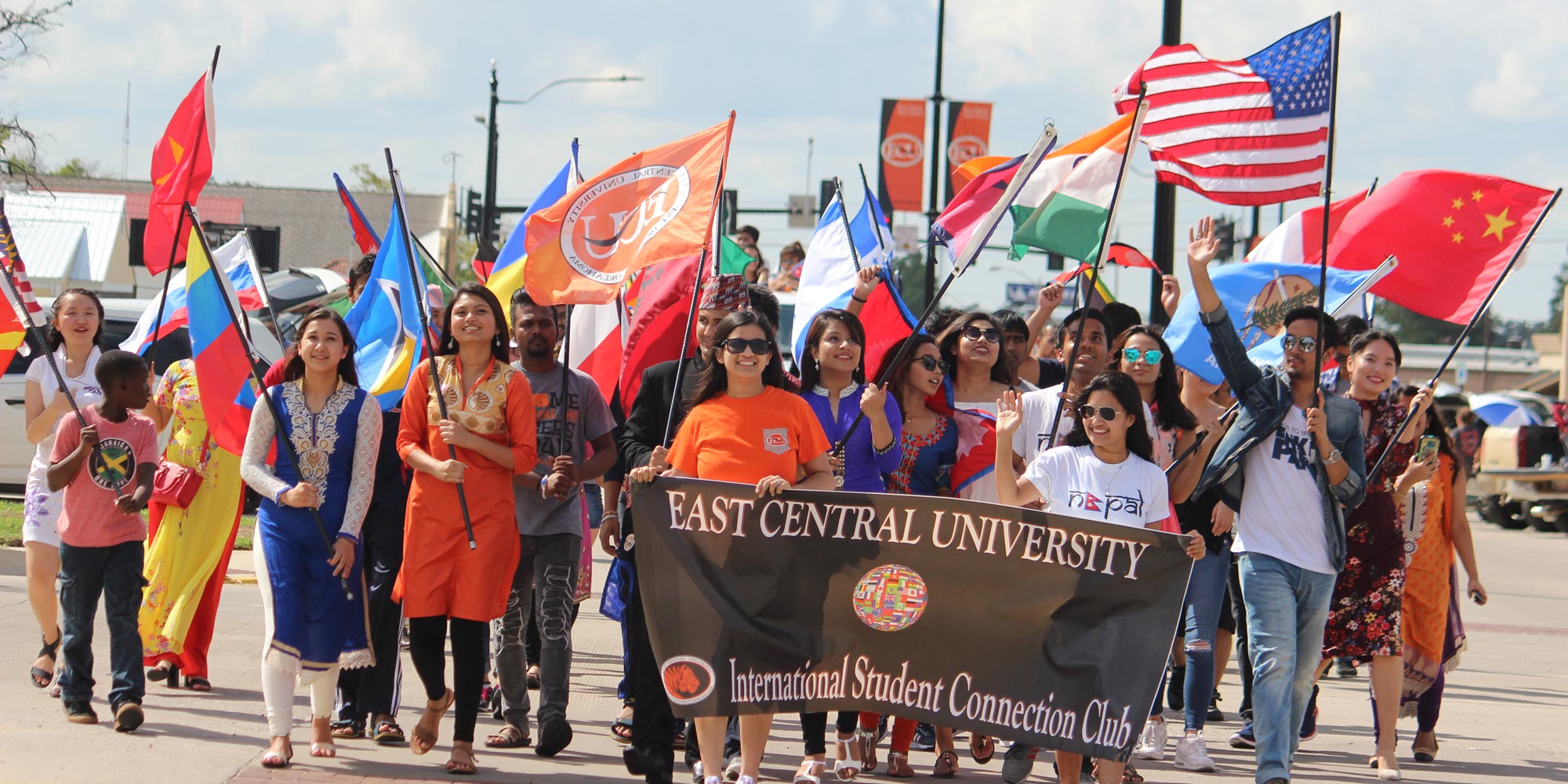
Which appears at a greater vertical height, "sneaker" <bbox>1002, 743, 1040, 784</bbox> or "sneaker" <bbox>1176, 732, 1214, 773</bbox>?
"sneaker" <bbox>1002, 743, 1040, 784</bbox>

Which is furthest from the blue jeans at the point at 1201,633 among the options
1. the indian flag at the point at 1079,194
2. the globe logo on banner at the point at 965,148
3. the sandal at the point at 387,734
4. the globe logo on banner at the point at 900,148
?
the globe logo on banner at the point at 900,148

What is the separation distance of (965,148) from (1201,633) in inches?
654

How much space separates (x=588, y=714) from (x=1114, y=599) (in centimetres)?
302

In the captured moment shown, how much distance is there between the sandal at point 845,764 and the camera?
654 cm

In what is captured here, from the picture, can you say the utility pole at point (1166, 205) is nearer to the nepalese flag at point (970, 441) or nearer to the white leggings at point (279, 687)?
the nepalese flag at point (970, 441)

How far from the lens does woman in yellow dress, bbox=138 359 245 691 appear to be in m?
7.71

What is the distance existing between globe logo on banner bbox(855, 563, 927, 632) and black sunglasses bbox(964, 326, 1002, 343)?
1.36 meters

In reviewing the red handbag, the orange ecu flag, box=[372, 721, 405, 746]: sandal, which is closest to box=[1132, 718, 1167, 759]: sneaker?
the orange ecu flag

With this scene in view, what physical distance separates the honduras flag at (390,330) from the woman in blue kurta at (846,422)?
193 cm

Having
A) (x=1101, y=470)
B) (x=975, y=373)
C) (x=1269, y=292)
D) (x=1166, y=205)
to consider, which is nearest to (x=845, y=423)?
(x=975, y=373)

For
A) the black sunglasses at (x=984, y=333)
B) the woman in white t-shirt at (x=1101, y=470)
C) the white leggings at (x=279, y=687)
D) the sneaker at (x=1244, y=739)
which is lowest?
the sneaker at (x=1244, y=739)

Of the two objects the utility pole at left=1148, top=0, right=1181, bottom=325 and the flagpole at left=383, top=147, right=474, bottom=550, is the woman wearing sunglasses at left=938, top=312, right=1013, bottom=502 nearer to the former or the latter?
the flagpole at left=383, top=147, right=474, bottom=550

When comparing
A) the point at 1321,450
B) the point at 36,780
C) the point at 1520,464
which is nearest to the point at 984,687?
the point at 1321,450

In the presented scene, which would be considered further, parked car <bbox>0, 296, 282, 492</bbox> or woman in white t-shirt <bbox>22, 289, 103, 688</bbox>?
parked car <bbox>0, 296, 282, 492</bbox>
